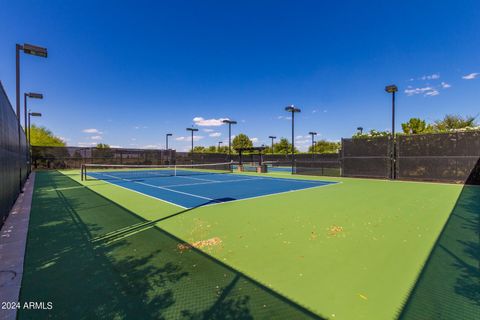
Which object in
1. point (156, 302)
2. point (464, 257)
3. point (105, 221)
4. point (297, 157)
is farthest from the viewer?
point (297, 157)

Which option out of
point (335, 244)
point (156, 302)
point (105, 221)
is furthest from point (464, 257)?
point (105, 221)

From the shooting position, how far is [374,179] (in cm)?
1560

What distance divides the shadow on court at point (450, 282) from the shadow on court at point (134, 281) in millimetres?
1186

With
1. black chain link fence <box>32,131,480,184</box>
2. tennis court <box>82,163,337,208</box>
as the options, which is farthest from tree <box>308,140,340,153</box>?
tennis court <box>82,163,337,208</box>

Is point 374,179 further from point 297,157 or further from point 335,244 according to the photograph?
point 297,157

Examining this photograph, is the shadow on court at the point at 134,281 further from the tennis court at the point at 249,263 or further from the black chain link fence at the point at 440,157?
the black chain link fence at the point at 440,157

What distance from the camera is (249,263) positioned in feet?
11.3

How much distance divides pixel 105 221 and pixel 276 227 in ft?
Result: 12.8

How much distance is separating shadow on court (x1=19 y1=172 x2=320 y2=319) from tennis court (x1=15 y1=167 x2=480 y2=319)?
0.5 inches

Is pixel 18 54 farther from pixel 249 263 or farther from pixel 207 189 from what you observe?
pixel 249 263

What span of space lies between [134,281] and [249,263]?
4.90 feet

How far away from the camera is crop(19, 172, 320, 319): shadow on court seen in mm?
2395

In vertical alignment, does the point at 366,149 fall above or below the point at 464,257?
above

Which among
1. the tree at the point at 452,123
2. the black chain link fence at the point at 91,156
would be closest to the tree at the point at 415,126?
the tree at the point at 452,123
